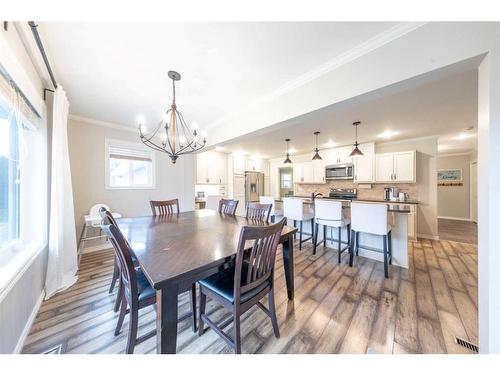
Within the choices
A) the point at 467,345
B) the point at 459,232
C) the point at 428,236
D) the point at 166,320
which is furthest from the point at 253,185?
the point at 459,232

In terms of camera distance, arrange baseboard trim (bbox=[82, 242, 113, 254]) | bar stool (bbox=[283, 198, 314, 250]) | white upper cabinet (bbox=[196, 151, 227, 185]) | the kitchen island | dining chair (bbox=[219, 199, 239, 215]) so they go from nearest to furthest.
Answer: the kitchen island, dining chair (bbox=[219, 199, 239, 215]), baseboard trim (bbox=[82, 242, 113, 254]), bar stool (bbox=[283, 198, 314, 250]), white upper cabinet (bbox=[196, 151, 227, 185])

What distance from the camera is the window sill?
1088 mm

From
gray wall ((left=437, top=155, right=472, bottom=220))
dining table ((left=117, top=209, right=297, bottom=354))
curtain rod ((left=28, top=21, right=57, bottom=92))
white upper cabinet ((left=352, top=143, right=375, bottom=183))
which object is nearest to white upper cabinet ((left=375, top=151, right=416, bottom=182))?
white upper cabinet ((left=352, top=143, right=375, bottom=183))

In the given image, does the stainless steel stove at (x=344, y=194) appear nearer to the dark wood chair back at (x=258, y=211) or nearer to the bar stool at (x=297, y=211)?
the bar stool at (x=297, y=211)

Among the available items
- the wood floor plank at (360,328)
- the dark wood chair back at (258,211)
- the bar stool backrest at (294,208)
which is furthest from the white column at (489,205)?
the bar stool backrest at (294,208)

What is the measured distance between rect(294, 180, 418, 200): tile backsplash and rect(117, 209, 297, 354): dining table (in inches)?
155

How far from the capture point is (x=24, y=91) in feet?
4.45

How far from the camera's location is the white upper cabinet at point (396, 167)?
3840 mm

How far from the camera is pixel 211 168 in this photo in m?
5.19

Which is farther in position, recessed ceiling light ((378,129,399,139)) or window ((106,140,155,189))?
recessed ceiling light ((378,129,399,139))

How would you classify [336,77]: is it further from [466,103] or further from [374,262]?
[374,262]

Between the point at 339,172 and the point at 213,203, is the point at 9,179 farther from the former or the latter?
the point at 339,172

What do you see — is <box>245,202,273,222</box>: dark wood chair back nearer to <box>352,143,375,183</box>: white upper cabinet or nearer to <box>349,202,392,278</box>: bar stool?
<box>349,202,392,278</box>: bar stool

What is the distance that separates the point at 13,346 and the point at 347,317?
2478 millimetres
